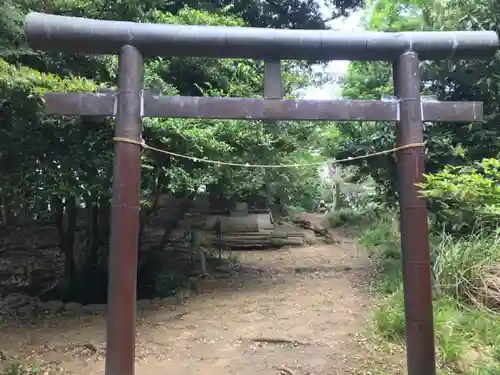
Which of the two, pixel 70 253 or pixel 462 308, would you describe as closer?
pixel 462 308

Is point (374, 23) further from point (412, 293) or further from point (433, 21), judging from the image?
point (412, 293)

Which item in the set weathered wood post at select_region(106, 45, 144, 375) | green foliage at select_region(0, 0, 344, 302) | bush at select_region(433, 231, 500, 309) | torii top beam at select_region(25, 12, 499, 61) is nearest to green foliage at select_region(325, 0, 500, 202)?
bush at select_region(433, 231, 500, 309)

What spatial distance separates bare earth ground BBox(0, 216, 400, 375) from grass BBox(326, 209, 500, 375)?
0.48m

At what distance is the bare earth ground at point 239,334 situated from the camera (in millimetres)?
5332

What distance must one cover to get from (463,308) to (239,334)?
2.94m

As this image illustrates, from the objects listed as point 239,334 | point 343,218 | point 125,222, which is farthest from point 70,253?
point 343,218

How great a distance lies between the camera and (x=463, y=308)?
5.80m

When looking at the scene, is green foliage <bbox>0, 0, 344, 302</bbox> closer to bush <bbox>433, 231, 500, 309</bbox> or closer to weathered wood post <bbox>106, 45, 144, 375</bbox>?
weathered wood post <bbox>106, 45, 144, 375</bbox>

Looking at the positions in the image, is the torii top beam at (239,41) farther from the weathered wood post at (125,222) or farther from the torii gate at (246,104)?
the weathered wood post at (125,222)

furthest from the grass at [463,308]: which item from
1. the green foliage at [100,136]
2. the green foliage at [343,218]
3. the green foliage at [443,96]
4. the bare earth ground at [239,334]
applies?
the green foliage at [343,218]

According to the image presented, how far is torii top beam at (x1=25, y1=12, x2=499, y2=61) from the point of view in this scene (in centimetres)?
375

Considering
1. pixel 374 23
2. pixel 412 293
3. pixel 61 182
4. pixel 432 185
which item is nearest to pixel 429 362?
pixel 412 293

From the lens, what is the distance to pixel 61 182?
6141 millimetres

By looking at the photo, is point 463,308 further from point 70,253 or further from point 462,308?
point 70,253
